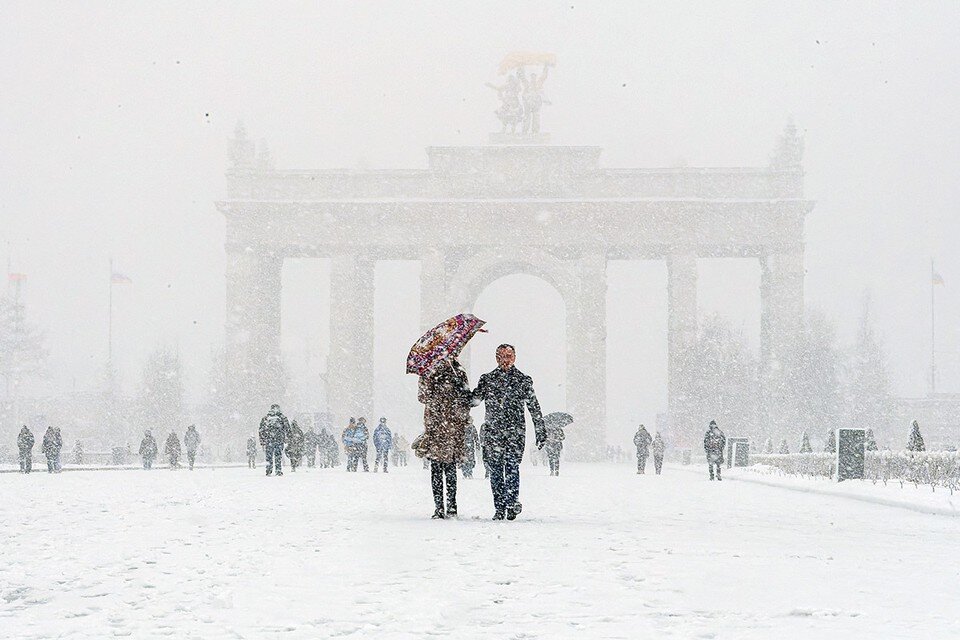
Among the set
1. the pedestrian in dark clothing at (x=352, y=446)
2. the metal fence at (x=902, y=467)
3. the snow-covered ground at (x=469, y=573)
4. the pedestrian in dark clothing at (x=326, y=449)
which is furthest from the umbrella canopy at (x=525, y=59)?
the snow-covered ground at (x=469, y=573)

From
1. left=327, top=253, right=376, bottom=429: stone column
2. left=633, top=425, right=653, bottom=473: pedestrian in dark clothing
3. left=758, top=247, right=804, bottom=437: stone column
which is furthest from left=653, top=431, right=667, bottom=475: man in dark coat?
left=327, top=253, right=376, bottom=429: stone column

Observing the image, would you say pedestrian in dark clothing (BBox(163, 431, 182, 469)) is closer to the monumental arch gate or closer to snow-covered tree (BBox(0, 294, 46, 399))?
the monumental arch gate

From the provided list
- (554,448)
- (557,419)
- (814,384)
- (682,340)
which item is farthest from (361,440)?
(814,384)

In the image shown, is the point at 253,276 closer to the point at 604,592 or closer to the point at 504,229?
the point at 504,229

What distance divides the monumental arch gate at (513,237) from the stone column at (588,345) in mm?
70

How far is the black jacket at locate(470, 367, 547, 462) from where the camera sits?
Answer: 13109mm

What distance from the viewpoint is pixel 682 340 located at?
6956 cm

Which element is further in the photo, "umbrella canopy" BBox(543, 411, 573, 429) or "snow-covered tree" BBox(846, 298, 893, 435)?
"snow-covered tree" BBox(846, 298, 893, 435)

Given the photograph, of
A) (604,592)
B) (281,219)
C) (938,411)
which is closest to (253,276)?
(281,219)

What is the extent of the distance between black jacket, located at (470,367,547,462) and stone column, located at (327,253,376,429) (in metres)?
56.9

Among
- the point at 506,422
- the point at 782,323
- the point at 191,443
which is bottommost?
the point at 191,443

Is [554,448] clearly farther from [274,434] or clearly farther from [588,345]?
[588,345]

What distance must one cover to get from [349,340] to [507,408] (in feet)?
190

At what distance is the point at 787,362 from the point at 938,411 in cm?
2194
